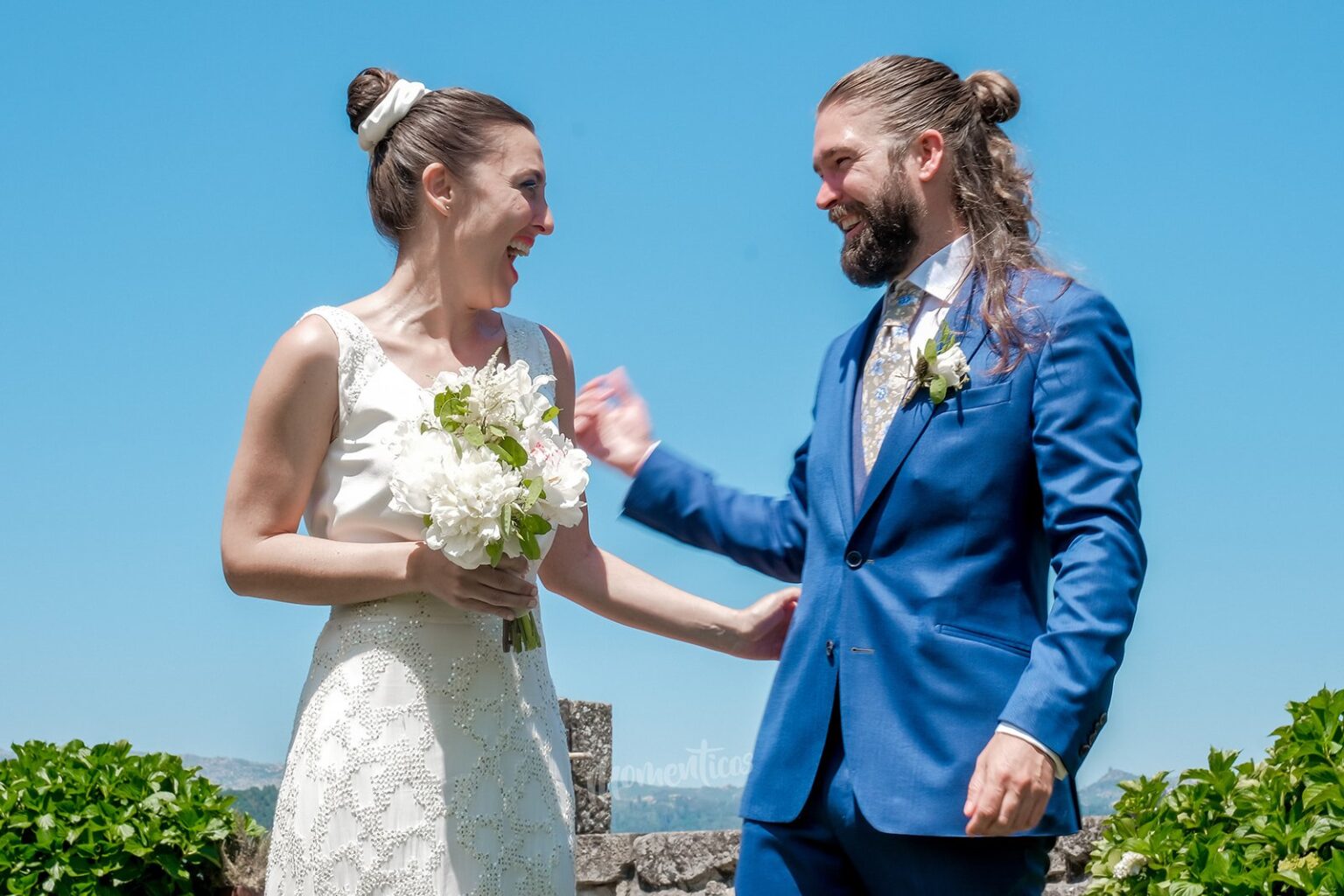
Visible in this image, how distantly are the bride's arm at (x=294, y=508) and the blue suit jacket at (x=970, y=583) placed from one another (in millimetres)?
656

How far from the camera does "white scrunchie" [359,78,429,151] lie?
11.0 ft

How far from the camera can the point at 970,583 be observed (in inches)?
110

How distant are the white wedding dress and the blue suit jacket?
491 millimetres

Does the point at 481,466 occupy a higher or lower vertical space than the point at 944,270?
lower

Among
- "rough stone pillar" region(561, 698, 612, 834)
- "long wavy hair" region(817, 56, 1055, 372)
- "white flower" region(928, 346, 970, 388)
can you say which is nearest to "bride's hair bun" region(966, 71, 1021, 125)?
"long wavy hair" region(817, 56, 1055, 372)

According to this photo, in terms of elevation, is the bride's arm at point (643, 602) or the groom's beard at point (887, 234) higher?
the groom's beard at point (887, 234)

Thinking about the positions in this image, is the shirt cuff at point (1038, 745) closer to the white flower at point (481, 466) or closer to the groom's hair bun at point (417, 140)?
the white flower at point (481, 466)

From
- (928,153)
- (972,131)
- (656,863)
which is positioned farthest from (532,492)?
(656,863)

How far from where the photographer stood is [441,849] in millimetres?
2875

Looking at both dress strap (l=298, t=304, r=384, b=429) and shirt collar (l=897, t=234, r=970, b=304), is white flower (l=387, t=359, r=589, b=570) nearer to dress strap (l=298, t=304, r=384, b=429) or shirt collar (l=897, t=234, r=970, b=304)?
dress strap (l=298, t=304, r=384, b=429)

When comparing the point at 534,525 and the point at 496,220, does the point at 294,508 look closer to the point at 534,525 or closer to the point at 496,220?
the point at 534,525

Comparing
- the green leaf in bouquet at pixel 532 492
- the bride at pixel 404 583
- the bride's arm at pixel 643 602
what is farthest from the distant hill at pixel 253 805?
the green leaf in bouquet at pixel 532 492

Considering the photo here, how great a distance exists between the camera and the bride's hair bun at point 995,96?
3410 mm

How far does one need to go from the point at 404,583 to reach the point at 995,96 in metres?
1.83
